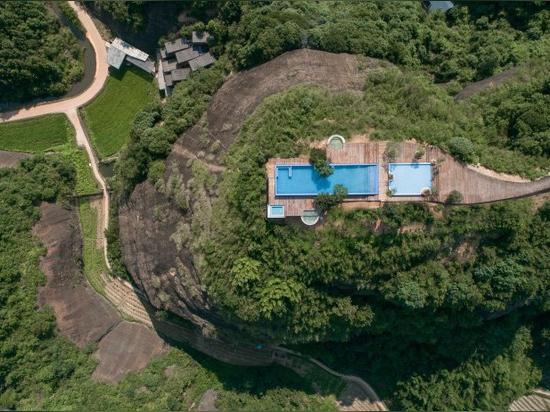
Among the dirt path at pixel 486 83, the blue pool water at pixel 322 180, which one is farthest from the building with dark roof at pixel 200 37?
the dirt path at pixel 486 83

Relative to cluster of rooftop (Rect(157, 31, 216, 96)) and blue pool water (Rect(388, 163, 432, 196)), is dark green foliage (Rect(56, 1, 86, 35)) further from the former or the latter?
blue pool water (Rect(388, 163, 432, 196))

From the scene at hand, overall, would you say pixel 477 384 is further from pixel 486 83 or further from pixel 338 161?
pixel 486 83

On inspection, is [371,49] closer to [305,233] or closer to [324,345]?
[305,233]

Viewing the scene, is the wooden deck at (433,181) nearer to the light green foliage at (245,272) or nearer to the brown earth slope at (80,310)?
the light green foliage at (245,272)

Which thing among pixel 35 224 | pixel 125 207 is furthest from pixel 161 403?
pixel 35 224

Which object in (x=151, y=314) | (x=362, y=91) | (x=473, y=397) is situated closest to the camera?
(x=362, y=91)

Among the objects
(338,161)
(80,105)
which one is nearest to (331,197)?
(338,161)
